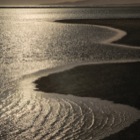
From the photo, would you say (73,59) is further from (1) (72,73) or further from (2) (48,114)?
(2) (48,114)

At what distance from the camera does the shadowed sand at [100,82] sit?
18375 mm

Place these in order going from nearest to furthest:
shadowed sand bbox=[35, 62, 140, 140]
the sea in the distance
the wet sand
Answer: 1. the sea in the distance
2. the wet sand
3. shadowed sand bbox=[35, 62, 140, 140]

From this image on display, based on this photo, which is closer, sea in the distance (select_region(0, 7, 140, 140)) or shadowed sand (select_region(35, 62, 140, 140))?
sea in the distance (select_region(0, 7, 140, 140))

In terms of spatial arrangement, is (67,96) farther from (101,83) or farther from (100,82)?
(100,82)

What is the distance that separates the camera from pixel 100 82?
21188 millimetres

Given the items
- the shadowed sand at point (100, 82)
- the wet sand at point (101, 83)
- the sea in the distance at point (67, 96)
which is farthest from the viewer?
the shadowed sand at point (100, 82)

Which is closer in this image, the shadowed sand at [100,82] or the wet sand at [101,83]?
the wet sand at [101,83]

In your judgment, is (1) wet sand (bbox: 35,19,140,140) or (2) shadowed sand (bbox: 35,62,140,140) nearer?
(1) wet sand (bbox: 35,19,140,140)

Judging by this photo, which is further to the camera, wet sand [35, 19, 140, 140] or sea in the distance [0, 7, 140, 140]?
wet sand [35, 19, 140, 140]

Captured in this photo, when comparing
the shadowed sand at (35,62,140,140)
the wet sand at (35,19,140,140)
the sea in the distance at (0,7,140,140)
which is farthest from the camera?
the shadowed sand at (35,62,140,140)

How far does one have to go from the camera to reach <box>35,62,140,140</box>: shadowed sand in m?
18.4

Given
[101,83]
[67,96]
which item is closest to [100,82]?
[101,83]

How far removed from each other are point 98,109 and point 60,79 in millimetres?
6135

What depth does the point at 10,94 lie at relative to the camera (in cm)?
1831
